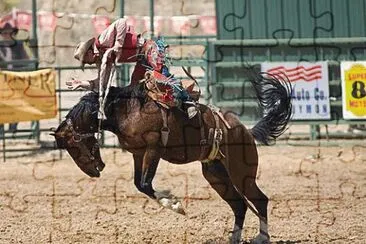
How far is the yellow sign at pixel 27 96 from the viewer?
15164 millimetres

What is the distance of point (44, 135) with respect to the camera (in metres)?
17.3

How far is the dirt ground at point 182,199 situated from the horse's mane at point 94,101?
1342 millimetres

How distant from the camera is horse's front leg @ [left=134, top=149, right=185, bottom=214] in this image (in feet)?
25.9

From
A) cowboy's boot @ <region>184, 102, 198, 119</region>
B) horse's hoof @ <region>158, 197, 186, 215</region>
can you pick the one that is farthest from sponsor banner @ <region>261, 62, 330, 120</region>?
horse's hoof @ <region>158, 197, 186, 215</region>

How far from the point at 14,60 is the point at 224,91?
13.6ft

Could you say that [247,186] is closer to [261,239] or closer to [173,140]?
[261,239]

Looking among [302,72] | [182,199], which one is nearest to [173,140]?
[182,199]

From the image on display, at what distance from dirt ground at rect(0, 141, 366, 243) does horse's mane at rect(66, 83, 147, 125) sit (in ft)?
4.40

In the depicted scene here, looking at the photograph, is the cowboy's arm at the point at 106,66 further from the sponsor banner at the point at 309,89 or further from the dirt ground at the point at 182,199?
the sponsor banner at the point at 309,89

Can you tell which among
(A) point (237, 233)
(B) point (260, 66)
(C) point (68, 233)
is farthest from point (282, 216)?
(B) point (260, 66)

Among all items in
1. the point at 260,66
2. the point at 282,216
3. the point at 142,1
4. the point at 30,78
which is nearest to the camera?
the point at 282,216

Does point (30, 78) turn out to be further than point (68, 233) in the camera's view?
Yes

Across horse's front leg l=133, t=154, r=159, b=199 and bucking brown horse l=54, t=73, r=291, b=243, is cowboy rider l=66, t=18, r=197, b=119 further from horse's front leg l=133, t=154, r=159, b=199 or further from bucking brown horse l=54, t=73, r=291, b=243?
horse's front leg l=133, t=154, r=159, b=199

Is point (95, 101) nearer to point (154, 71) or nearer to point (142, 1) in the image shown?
point (154, 71)
